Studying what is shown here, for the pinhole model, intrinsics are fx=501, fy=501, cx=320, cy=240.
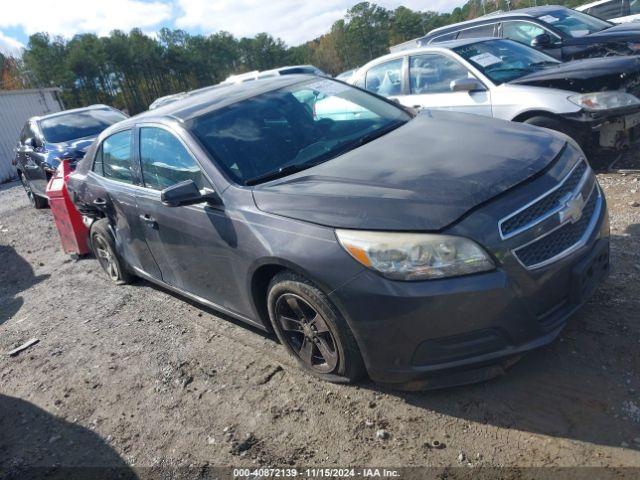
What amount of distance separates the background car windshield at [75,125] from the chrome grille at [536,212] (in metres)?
8.88

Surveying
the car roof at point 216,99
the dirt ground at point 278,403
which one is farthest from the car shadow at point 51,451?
the car roof at point 216,99

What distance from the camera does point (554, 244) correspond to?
2439 mm

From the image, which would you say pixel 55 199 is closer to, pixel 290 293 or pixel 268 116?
pixel 268 116

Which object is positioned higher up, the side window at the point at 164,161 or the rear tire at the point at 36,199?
the side window at the point at 164,161

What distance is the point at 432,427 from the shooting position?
8.34ft

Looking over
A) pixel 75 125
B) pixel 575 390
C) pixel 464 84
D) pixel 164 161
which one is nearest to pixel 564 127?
pixel 464 84

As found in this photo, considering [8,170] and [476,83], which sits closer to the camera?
[476,83]

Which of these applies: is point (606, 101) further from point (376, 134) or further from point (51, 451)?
point (51, 451)

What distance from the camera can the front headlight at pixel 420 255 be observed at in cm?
229

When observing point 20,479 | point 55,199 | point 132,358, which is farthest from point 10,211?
point 20,479

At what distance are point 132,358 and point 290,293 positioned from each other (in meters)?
1.81

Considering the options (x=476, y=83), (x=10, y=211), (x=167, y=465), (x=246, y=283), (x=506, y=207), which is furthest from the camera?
(x=10, y=211)

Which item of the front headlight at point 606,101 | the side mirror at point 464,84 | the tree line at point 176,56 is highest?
the tree line at point 176,56

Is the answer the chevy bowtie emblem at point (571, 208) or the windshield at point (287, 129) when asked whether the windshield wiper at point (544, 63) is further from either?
the chevy bowtie emblem at point (571, 208)
